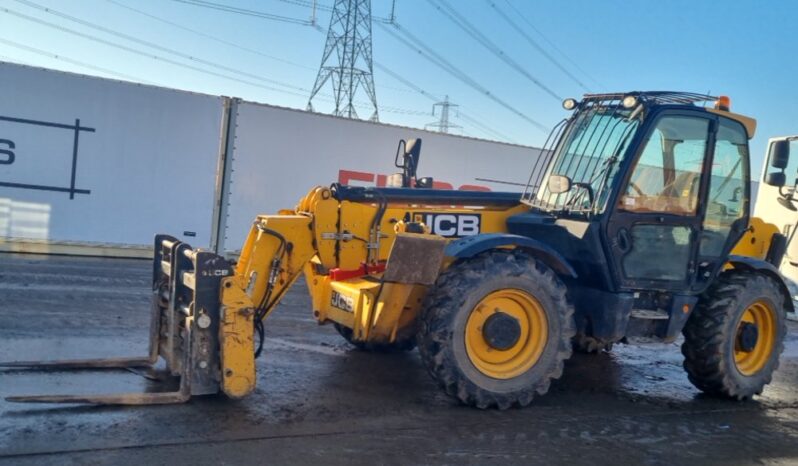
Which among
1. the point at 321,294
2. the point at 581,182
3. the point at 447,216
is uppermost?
the point at 581,182

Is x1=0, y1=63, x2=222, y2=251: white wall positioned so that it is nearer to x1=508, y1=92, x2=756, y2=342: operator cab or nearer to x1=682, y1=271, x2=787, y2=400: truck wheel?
x1=508, y1=92, x2=756, y2=342: operator cab

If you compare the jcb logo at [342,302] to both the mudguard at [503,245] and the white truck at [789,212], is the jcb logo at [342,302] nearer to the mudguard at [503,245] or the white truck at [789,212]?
the mudguard at [503,245]

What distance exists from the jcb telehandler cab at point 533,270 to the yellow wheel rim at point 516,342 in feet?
0.04

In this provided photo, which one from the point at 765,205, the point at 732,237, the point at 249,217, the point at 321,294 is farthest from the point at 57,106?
the point at 765,205

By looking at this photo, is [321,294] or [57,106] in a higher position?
[57,106]

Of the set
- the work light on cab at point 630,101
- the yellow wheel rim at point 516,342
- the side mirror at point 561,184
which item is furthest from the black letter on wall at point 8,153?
the work light on cab at point 630,101

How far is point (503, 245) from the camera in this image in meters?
5.17

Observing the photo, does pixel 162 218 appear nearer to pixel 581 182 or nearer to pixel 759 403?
pixel 581 182

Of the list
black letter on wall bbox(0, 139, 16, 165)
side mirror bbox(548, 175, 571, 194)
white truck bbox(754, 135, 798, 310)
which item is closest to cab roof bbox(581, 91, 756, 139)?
side mirror bbox(548, 175, 571, 194)

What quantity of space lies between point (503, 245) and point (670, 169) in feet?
5.56

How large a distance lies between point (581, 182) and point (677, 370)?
2.61 meters

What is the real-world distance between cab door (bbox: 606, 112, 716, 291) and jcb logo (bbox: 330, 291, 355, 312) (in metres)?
2.03

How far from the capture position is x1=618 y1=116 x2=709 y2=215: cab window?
569 cm

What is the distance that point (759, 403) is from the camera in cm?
614
